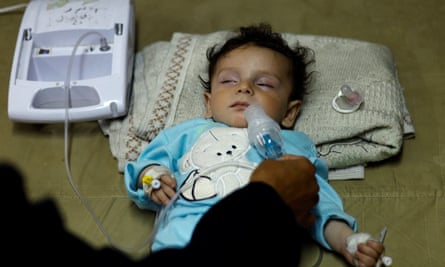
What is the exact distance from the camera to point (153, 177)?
1238 mm

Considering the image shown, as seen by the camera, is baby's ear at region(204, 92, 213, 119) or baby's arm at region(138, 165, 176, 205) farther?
baby's ear at region(204, 92, 213, 119)

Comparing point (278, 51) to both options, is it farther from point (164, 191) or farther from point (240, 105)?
point (164, 191)

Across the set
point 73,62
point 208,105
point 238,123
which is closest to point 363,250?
point 238,123

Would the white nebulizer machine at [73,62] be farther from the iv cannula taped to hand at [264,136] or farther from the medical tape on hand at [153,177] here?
the iv cannula taped to hand at [264,136]

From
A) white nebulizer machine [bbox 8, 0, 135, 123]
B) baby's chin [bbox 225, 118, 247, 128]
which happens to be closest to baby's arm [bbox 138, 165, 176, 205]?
baby's chin [bbox 225, 118, 247, 128]

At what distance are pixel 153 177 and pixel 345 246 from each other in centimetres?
48

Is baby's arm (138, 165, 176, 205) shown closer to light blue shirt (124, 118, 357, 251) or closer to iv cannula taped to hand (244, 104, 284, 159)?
light blue shirt (124, 118, 357, 251)

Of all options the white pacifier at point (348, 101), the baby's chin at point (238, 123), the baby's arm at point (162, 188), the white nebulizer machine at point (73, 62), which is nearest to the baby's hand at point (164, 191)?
the baby's arm at point (162, 188)

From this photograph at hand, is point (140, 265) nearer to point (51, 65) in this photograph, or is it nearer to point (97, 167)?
point (97, 167)

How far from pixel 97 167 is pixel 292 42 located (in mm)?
718

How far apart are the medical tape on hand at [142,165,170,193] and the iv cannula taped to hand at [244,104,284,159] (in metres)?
0.23

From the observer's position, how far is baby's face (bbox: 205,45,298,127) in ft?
4.34

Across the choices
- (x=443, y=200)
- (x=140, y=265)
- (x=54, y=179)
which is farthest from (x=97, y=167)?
(x=443, y=200)

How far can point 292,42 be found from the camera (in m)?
1.63
